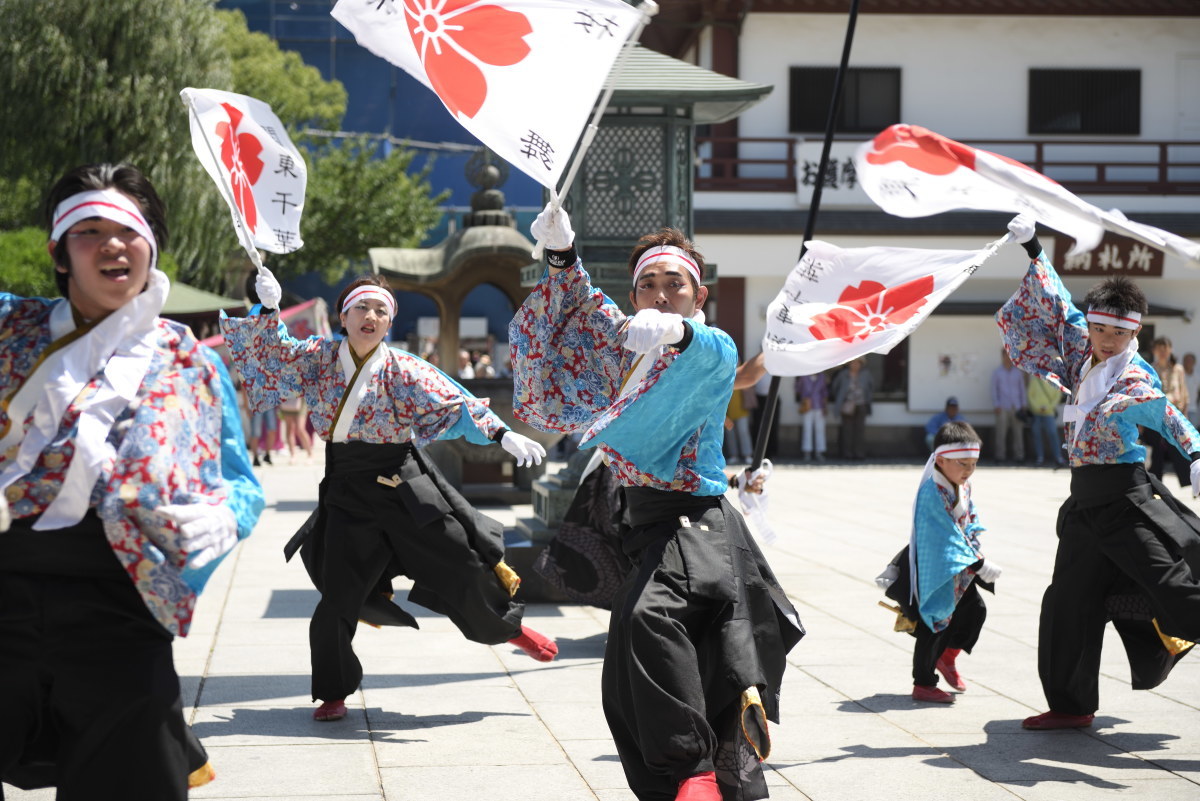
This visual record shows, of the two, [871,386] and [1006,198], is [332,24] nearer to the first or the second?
[871,386]

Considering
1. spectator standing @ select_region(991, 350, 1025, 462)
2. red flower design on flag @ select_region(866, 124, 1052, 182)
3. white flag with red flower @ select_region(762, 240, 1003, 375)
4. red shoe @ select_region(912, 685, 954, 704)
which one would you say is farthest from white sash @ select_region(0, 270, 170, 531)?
spectator standing @ select_region(991, 350, 1025, 462)

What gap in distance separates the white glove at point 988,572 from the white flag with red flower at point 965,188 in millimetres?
1373

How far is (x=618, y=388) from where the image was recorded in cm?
439

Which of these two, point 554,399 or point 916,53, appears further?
point 916,53

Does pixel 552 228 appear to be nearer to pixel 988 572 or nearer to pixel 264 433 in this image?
pixel 988 572

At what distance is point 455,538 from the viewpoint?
5.79m

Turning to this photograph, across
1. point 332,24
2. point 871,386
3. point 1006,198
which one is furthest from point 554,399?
point 332,24

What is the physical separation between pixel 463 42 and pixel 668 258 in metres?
0.95

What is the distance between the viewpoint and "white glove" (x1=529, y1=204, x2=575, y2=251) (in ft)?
13.3

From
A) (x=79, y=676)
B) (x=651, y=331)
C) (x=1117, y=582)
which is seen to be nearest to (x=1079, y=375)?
(x=1117, y=582)

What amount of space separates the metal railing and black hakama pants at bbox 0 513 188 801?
749 inches

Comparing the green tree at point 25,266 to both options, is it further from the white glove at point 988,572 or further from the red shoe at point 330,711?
the white glove at point 988,572

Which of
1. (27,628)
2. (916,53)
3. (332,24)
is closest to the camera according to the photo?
(27,628)

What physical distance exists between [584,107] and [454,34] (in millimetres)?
528
